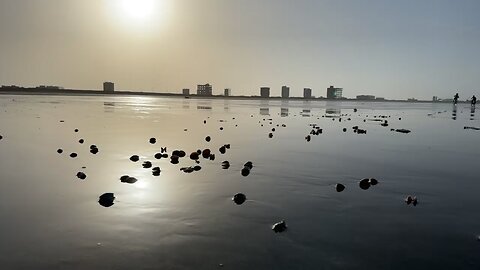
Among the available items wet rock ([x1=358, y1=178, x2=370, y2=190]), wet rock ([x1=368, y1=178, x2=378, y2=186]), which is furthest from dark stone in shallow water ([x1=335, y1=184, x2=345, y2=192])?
wet rock ([x1=368, y1=178, x2=378, y2=186])

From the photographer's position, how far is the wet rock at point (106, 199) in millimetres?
12806

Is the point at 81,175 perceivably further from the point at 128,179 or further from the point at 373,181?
the point at 373,181

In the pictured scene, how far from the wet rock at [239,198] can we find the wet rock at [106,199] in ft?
13.7

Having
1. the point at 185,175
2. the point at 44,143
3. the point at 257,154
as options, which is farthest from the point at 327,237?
the point at 44,143

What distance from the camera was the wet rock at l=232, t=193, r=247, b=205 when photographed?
13.3m

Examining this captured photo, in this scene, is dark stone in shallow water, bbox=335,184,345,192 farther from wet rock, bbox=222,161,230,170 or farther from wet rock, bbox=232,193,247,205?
wet rock, bbox=222,161,230,170

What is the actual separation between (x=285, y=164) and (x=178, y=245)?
12.2m

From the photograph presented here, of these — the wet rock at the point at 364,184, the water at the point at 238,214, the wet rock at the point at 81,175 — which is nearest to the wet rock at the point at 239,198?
the water at the point at 238,214

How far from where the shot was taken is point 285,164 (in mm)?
20938

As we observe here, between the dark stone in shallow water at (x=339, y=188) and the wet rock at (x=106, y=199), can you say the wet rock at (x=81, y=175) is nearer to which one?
the wet rock at (x=106, y=199)

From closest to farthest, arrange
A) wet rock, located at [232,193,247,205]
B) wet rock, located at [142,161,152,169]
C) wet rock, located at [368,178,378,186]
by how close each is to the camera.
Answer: wet rock, located at [232,193,247,205], wet rock, located at [368,178,378,186], wet rock, located at [142,161,152,169]

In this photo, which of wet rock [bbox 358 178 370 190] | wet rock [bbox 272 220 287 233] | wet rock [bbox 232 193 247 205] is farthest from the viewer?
wet rock [bbox 358 178 370 190]

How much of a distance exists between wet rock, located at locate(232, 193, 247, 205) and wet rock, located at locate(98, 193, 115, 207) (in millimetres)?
4163

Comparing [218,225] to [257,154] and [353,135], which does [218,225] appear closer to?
[257,154]
